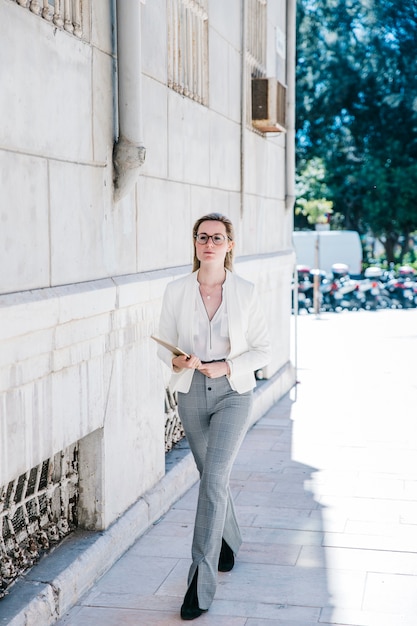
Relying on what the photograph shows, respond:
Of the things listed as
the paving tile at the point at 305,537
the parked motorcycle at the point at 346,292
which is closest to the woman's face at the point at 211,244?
the paving tile at the point at 305,537

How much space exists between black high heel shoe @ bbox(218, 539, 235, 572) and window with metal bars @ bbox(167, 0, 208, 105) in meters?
3.20

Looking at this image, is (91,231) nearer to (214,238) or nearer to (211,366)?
(214,238)

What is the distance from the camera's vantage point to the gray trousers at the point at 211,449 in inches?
174

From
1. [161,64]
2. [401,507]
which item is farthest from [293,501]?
[161,64]

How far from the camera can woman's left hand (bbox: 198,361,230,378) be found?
4.44 metres

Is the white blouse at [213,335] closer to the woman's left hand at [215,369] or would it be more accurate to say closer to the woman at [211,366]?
the woman at [211,366]

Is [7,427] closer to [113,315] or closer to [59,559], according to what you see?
[59,559]

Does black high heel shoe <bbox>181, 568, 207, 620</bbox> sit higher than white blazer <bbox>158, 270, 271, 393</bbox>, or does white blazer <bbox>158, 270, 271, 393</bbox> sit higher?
white blazer <bbox>158, 270, 271, 393</bbox>

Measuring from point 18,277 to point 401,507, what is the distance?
3.45 m

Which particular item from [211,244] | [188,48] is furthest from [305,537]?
[188,48]

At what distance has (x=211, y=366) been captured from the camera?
4445 mm

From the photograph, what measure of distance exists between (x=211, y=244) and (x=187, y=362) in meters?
0.60

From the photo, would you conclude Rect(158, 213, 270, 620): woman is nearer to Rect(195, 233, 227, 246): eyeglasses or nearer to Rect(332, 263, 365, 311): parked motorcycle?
Rect(195, 233, 227, 246): eyeglasses

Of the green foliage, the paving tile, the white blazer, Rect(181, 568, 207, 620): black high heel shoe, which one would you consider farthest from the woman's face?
the green foliage
